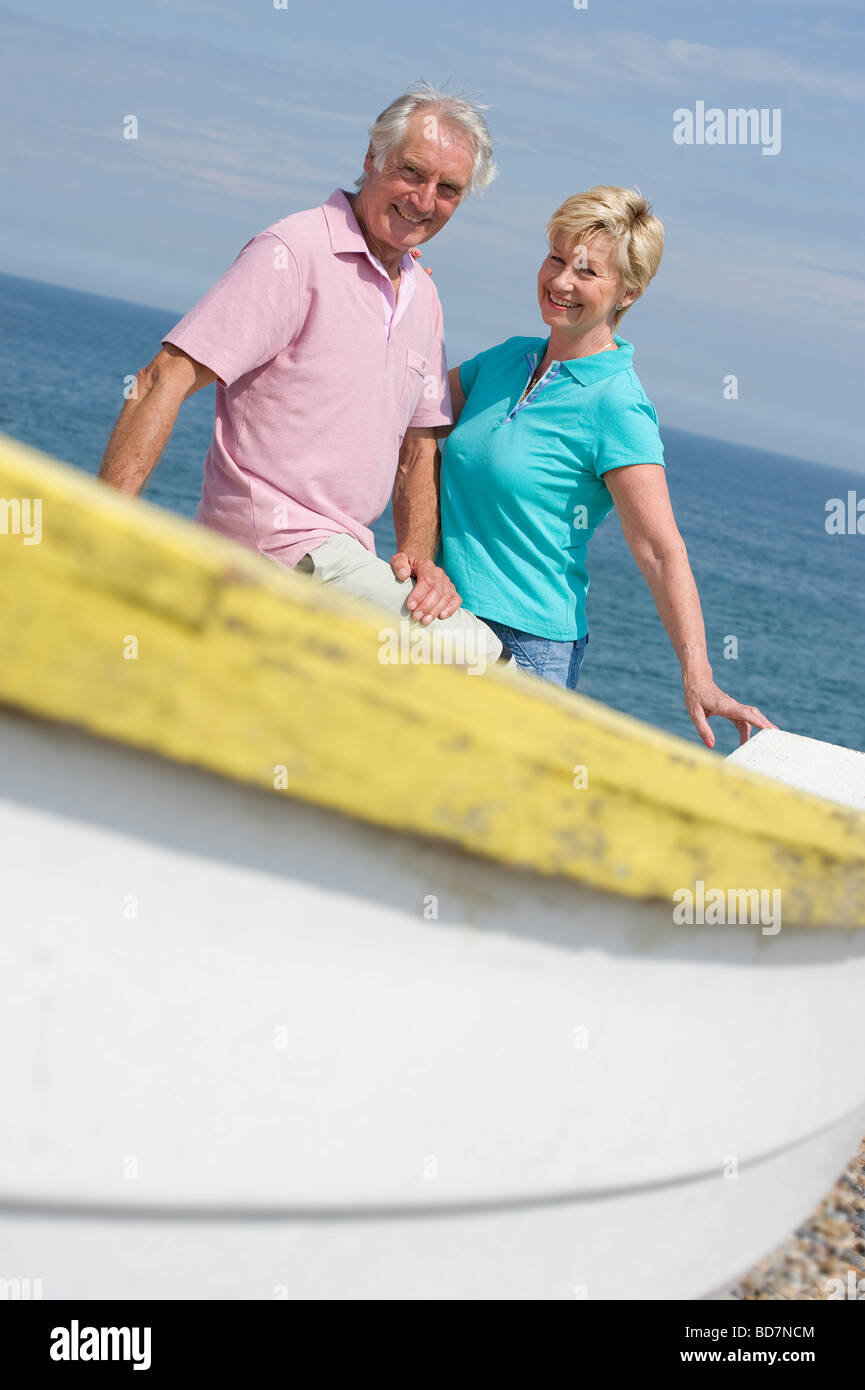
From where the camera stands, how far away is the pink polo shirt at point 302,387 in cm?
225

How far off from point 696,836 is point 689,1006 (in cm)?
34

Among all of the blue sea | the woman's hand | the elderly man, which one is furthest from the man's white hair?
the blue sea

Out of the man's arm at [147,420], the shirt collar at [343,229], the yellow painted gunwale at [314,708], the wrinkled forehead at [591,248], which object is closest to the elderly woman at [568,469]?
the wrinkled forehead at [591,248]

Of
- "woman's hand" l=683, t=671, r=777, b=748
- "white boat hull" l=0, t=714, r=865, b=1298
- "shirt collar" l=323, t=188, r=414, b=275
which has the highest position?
"shirt collar" l=323, t=188, r=414, b=275

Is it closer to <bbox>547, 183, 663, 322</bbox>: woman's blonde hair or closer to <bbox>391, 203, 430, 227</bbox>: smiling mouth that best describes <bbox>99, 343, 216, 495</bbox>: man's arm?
<bbox>391, 203, 430, 227</bbox>: smiling mouth

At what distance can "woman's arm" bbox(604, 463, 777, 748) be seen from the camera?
263 cm

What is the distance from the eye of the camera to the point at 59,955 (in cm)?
111

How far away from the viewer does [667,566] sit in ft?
8.95

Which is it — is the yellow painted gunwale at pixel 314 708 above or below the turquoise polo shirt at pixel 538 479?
below

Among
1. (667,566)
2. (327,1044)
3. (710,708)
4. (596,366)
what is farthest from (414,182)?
(327,1044)

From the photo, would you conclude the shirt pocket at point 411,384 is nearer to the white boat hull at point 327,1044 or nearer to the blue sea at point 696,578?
the white boat hull at point 327,1044

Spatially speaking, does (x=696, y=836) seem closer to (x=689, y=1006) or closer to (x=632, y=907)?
(x=632, y=907)

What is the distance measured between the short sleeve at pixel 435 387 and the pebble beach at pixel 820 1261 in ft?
6.74

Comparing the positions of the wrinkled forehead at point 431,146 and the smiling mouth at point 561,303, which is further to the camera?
the smiling mouth at point 561,303
